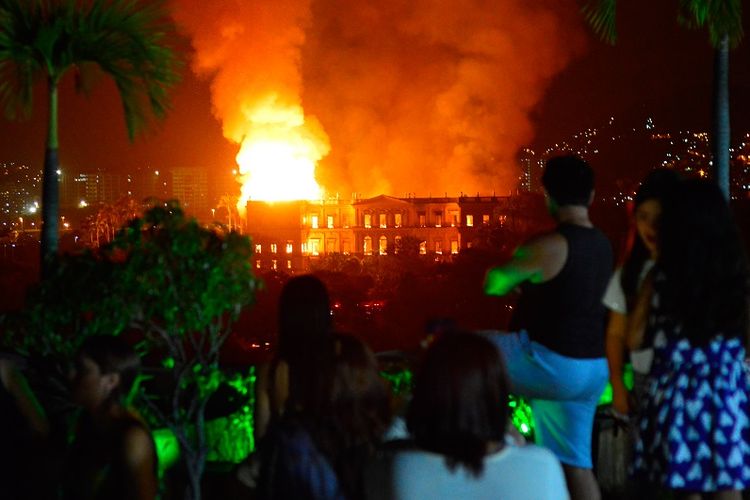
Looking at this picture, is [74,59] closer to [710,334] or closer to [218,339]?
[218,339]

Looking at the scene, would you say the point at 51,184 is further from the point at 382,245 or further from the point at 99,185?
the point at 99,185

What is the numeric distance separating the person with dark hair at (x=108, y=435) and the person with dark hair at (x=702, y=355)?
2.14 metres

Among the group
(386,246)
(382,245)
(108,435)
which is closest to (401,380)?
(108,435)

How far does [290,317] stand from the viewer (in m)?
3.83

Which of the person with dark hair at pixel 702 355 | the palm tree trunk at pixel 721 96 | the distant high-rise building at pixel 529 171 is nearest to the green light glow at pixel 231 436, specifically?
the person with dark hair at pixel 702 355

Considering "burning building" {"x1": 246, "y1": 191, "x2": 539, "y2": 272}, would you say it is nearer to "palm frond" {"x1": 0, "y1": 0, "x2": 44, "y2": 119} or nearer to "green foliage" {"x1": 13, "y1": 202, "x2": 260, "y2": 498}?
"palm frond" {"x1": 0, "y1": 0, "x2": 44, "y2": 119}

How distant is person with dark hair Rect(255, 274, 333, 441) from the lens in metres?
3.80

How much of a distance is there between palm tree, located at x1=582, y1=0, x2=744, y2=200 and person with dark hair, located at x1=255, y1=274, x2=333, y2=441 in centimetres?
518

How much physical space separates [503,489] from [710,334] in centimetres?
137

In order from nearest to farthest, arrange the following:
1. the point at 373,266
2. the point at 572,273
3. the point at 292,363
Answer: the point at 292,363
the point at 572,273
the point at 373,266

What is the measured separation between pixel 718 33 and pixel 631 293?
5.03 metres

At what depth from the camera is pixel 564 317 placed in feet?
14.3

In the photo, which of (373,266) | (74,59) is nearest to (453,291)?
(373,266)

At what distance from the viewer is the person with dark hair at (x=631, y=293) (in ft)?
13.2
